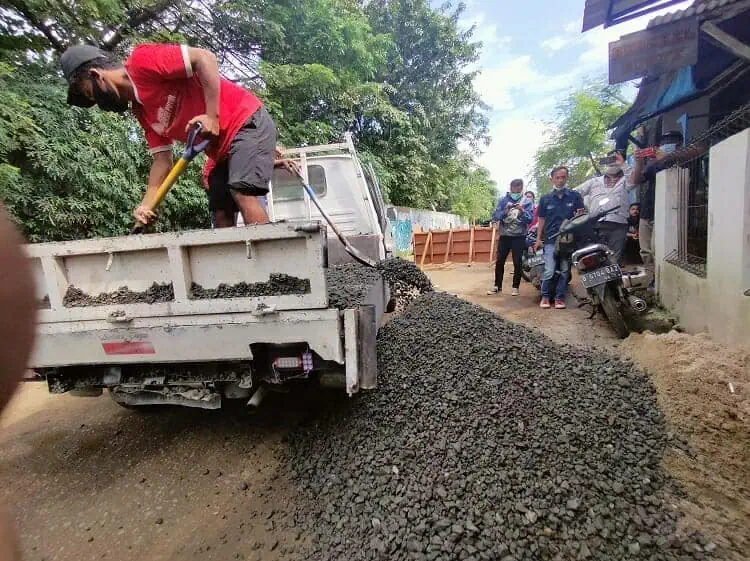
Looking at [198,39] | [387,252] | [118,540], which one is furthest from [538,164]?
[118,540]

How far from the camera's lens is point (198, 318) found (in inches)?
82.2

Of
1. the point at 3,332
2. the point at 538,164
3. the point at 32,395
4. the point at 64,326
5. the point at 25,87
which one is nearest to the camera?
the point at 3,332

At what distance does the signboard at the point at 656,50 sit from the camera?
15.4ft

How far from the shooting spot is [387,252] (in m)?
4.99

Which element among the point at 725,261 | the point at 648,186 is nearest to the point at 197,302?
the point at 725,261

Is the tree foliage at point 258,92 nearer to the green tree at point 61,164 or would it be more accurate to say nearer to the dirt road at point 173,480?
the green tree at point 61,164

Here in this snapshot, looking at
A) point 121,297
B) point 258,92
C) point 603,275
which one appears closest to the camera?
point 121,297

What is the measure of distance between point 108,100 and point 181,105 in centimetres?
42

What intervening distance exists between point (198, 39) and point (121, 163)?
5.32 meters

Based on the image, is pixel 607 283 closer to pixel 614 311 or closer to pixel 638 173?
pixel 614 311

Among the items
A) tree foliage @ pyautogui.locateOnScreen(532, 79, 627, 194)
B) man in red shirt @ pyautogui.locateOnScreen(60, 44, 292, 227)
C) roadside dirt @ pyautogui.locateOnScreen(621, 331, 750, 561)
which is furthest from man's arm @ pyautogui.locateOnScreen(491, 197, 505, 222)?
tree foliage @ pyautogui.locateOnScreen(532, 79, 627, 194)

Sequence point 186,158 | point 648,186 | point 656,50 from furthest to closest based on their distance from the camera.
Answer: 1. point 648,186
2. point 656,50
3. point 186,158

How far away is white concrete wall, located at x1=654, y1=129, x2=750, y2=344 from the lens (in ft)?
8.75

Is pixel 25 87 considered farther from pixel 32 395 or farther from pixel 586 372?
pixel 586 372
